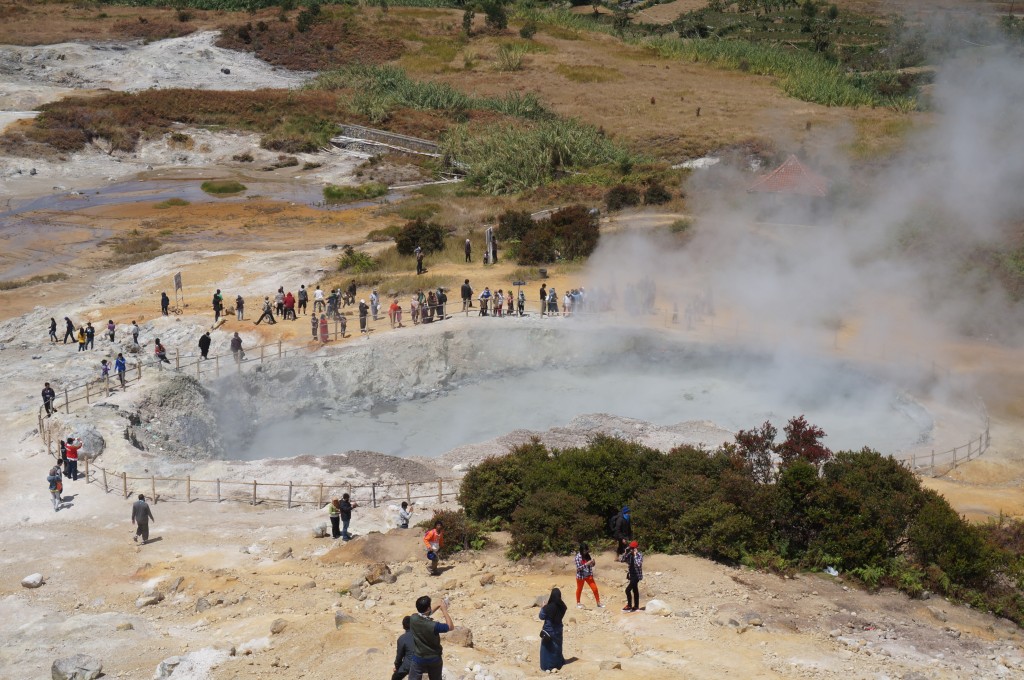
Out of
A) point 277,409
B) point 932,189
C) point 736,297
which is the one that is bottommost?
point 277,409

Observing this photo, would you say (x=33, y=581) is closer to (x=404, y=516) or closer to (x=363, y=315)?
(x=404, y=516)

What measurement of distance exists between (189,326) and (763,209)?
19.1 meters

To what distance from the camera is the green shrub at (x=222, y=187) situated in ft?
168

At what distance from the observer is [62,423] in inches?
854

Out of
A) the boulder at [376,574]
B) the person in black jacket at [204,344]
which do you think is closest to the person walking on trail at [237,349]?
the person in black jacket at [204,344]

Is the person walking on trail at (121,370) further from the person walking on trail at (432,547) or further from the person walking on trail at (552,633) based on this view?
the person walking on trail at (552,633)

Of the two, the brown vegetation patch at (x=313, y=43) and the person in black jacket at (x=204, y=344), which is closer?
the person in black jacket at (x=204, y=344)

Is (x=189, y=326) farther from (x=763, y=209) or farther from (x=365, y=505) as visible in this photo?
(x=763, y=209)

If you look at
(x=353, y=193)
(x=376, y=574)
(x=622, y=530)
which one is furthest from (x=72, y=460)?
(x=353, y=193)

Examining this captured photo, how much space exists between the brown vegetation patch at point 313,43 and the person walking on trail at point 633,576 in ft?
217

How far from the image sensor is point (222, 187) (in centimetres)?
5172

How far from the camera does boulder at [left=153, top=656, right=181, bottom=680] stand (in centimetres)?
1213

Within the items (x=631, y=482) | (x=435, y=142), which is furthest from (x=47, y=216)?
(x=631, y=482)

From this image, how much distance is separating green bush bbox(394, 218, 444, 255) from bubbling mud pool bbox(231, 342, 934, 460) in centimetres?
1080
